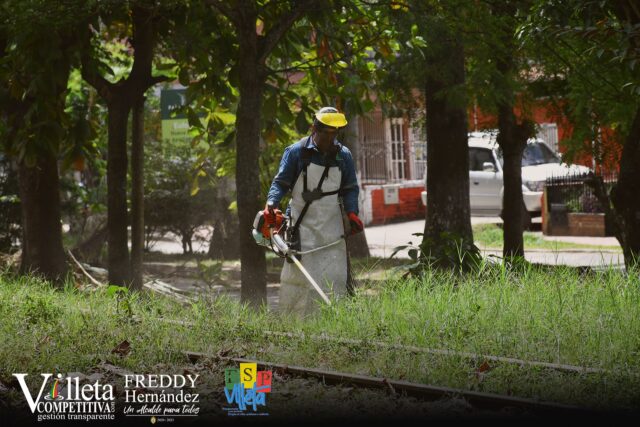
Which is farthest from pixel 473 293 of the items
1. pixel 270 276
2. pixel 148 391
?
pixel 270 276

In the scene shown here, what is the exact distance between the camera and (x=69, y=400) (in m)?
7.14

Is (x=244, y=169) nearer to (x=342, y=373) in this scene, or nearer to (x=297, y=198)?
(x=297, y=198)

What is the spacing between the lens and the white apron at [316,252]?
982cm

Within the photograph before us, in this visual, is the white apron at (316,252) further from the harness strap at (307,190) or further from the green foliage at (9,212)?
the green foliage at (9,212)

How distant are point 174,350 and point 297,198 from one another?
197 cm

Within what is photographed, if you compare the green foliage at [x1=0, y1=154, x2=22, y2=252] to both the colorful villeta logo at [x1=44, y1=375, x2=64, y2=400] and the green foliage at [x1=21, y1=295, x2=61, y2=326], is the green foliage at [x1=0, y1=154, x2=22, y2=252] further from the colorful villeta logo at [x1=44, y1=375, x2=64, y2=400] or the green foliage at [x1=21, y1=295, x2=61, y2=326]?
the colorful villeta logo at [x1=44, y1=375, x2=64, y2=400]

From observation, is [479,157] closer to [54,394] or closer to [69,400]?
[54,394]

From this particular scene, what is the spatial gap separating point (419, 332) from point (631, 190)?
5243mm

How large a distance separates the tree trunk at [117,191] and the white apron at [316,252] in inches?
182

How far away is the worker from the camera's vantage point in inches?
382

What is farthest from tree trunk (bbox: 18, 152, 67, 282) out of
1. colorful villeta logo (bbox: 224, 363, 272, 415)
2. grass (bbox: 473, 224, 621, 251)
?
grass (bbox: 473, 224, 621, 251)

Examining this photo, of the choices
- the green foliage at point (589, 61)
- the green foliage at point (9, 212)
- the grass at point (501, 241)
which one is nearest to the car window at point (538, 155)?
the grass at point (501, 241)

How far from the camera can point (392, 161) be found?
33.5m

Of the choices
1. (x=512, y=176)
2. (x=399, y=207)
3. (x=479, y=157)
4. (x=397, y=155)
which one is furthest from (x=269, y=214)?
(x=397, y=155)
